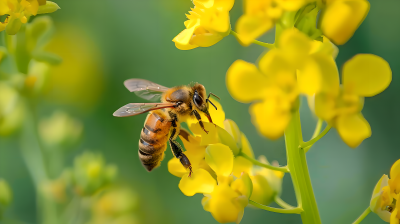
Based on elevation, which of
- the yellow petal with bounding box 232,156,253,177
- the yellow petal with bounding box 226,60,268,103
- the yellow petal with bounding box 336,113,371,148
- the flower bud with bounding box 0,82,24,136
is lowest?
the flower bud with bounding box 0,82,24,136

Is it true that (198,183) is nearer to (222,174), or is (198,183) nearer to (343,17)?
(222,174)

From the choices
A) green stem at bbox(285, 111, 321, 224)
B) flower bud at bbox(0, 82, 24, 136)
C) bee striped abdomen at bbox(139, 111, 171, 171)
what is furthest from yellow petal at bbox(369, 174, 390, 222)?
flower bud at bbox(0, 82, 24, 136)

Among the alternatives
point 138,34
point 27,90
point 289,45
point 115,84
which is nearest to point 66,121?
point 27,90

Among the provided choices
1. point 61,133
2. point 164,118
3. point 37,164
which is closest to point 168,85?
point 61,133

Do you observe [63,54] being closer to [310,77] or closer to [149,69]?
[149,69]

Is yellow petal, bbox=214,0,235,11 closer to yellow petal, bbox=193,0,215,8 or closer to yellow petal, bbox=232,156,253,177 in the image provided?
yellow petal, bbox=193,0,215,8

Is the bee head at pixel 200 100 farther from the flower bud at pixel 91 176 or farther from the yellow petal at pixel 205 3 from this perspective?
the flower bud at pixel 91 176
